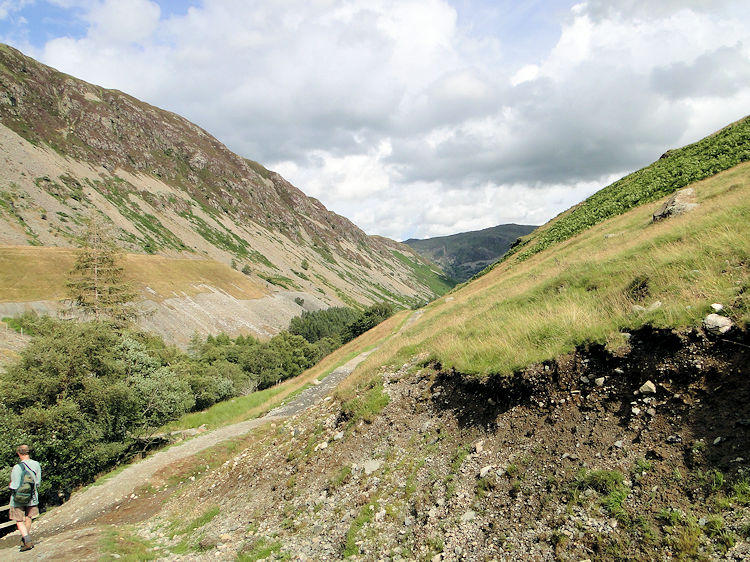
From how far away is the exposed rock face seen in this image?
19.0 metres

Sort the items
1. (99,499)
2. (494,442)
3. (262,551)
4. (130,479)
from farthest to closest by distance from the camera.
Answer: (130,479), (99,499), (262,551), (494,442)

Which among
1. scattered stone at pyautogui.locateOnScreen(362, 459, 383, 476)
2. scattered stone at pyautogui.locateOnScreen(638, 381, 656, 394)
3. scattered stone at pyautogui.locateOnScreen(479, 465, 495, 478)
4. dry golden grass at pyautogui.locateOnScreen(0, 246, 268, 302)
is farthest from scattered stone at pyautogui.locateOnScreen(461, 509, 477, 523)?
dry golden grass at pyautogui.locateOnScreen(0, 246, 268, 302)

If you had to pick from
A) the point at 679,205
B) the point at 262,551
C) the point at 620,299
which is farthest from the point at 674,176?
the point at 262,551

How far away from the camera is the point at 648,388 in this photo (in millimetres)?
6504

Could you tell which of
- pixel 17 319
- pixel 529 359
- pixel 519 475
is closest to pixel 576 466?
pixel 519 475

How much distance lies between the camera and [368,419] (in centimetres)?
1141

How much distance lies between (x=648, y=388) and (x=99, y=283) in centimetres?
6014

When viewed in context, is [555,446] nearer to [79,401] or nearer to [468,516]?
[468,516]

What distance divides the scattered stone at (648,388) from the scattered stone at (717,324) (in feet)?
4.75

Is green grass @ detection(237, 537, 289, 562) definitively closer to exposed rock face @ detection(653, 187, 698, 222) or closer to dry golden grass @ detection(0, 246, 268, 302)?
exposed rock face @ detection(653, 187, 698, 222)

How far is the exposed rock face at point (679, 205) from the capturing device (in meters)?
19.0

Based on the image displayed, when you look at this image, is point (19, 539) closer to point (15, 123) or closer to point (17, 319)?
point (17, 319)

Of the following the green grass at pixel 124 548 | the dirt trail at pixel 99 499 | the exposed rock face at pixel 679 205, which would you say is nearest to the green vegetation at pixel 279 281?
the dirt trail at pixel 99 499

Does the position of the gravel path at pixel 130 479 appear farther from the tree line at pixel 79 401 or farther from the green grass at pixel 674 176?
Result: the green grass at pixel 674 176
